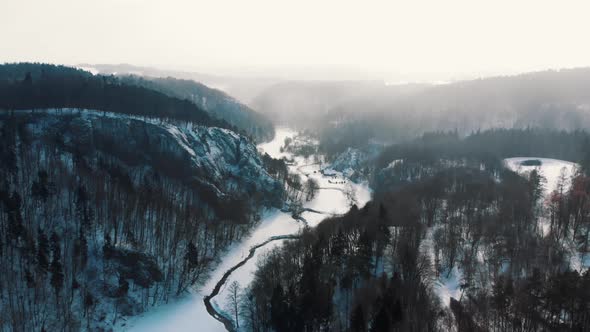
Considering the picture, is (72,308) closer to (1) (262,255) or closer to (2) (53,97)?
(1) (262,255)

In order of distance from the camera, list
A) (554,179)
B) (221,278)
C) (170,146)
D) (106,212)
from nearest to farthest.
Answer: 1. (221,278)
2. (106,212)
3. (554,179)
4. (170,146)

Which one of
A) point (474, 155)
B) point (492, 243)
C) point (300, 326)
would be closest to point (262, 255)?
point (300, 326)

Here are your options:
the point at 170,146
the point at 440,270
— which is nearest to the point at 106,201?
the point at 170,146

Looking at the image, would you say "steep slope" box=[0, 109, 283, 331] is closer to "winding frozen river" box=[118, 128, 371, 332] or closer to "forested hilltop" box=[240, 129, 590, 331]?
"winding frozen river" box=[118, 128, 371, 332]

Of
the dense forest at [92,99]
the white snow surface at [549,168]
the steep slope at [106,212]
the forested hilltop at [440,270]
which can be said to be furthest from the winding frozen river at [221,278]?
the white snow surface at [549,168]

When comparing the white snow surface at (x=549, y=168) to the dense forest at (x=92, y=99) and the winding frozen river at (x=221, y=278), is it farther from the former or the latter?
the dense forest at (x=92, y=99)

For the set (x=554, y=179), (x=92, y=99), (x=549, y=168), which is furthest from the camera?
(x=549, y=168)

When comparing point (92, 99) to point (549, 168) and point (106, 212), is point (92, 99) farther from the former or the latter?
point (549, 168)
